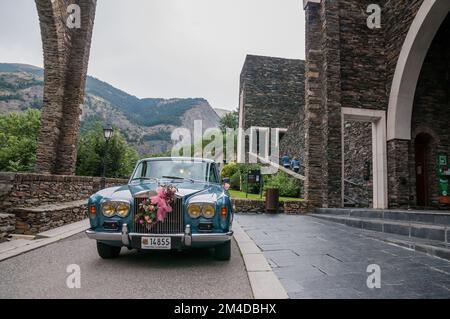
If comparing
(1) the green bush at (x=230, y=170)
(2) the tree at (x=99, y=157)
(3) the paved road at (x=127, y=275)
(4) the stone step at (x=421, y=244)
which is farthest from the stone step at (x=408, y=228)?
(2) the tree at (x=99, y=157)

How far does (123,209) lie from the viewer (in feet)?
11.4

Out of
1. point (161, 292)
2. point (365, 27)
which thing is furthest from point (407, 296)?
point (365, 27)

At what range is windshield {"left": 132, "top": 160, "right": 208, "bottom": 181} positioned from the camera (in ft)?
14.9

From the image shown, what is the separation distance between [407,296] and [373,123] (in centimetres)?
936

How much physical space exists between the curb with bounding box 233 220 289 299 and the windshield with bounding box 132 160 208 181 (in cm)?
142

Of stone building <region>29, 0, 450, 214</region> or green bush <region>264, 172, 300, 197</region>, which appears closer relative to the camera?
stone building <region>29, 0, 450, 214</region>

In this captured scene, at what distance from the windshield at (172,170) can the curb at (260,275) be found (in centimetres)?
142

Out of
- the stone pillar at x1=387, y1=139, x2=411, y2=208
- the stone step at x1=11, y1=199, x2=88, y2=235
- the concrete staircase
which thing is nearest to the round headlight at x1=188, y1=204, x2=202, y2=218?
the concrete staircase

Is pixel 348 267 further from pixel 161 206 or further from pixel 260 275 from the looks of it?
pixel 161 206

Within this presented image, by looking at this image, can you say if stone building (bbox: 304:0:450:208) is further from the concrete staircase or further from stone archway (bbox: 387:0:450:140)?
the concrete staircase

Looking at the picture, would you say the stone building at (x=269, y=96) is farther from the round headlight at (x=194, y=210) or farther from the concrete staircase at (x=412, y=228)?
the round headlight at (x=194, y=210)

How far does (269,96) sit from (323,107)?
484 inches

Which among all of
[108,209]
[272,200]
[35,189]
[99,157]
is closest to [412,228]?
[108,209]

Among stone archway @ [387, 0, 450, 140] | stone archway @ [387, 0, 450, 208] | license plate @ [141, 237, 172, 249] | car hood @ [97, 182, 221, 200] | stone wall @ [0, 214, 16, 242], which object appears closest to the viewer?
license plate @ [141, 237, 172, 249]
